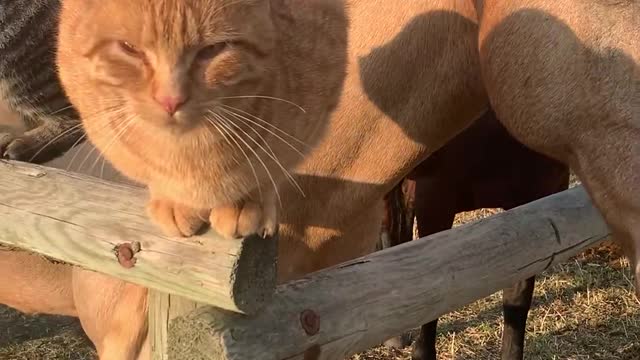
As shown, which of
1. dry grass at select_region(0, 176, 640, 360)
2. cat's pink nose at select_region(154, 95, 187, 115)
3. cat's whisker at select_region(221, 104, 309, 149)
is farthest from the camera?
dry grass at select_region(0, 176, 640, 360)

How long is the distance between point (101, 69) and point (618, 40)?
96cm

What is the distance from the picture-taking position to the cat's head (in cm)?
91

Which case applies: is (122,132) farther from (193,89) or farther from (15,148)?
(15,148)

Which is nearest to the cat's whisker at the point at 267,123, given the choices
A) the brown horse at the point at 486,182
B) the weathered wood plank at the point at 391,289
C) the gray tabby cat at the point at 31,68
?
the weathered wood plank at the point at 391,289

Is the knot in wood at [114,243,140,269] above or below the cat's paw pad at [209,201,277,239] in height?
below

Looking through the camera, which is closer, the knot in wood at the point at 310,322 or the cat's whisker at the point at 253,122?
the cat's whisker at the point at 253,122

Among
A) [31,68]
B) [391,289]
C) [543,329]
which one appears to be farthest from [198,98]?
[543,329]

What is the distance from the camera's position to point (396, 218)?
3.27m

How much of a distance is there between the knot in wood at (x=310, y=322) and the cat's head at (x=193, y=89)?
223mm

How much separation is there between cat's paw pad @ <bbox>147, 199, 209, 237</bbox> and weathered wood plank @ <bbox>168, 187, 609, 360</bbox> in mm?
115

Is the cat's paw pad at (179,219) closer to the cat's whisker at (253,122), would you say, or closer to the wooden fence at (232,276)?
the wooden fence at (232,276)

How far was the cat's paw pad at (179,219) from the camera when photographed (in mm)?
1063

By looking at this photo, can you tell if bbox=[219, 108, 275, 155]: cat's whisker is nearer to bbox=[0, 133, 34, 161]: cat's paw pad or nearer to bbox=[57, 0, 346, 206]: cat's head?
bbox=[57, 0, 346, 206]: cat's head

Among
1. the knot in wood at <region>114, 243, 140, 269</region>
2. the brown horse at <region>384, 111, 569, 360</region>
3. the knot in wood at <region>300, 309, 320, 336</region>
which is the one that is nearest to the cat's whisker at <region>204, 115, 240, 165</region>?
the knot in wood at <region>114, 243, 140, 269</region>
